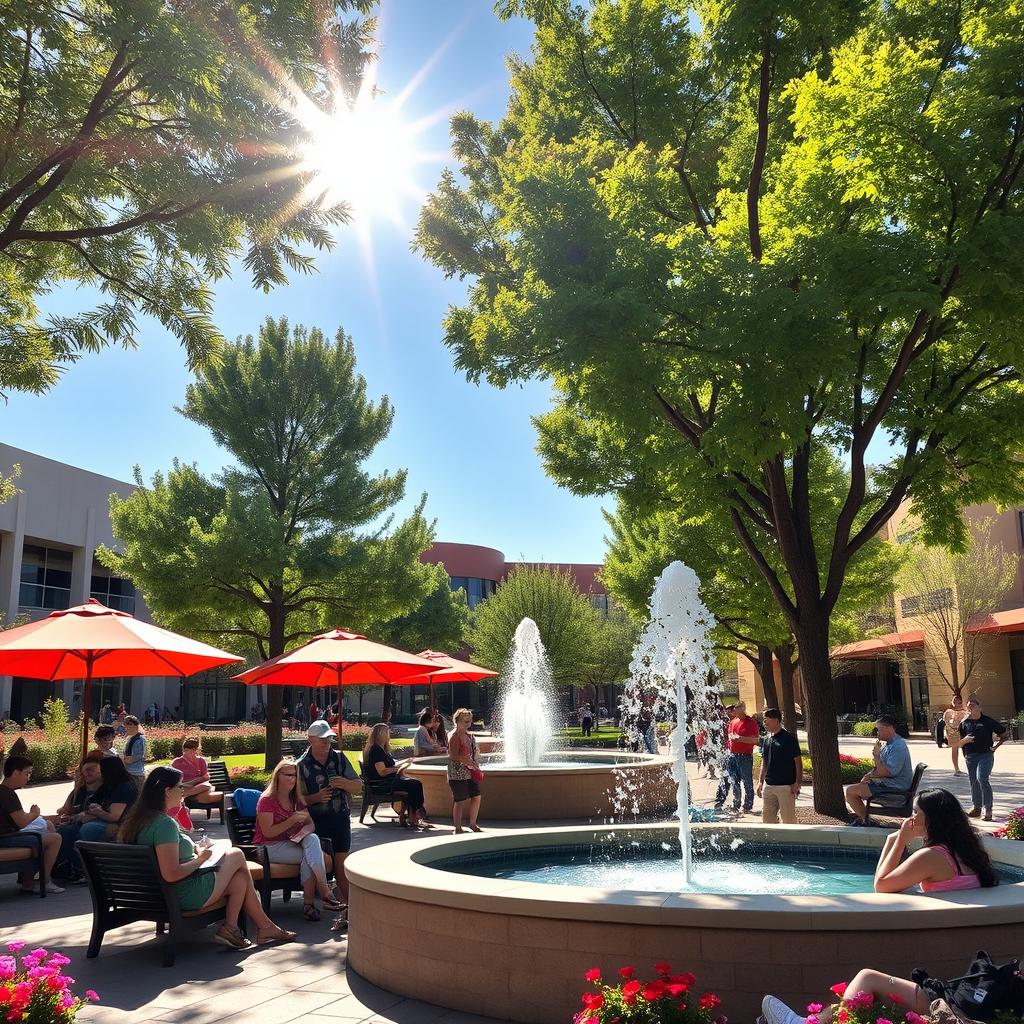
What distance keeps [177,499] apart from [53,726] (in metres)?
6.58

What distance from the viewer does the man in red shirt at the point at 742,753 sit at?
13766 millimetres

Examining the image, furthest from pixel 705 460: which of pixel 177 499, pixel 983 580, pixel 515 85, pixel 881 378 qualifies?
pixel 983 580

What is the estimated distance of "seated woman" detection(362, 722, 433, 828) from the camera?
504 inches

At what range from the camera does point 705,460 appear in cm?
1171

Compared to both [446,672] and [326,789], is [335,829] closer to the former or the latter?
[326,789]

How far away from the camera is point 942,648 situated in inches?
1367

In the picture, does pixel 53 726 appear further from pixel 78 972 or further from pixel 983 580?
pixel 983 580

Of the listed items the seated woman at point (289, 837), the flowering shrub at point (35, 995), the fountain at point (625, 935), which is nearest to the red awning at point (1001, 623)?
the fountain at point (625, 935)

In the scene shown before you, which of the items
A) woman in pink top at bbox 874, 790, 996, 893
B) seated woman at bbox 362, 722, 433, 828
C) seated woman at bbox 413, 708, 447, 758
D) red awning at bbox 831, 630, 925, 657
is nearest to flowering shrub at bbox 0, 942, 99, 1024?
woman in pink top at bbox 874, 790, 996, 893

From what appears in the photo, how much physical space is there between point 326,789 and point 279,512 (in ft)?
43.7

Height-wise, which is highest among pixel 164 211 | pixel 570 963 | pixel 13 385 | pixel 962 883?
pixel 164 211

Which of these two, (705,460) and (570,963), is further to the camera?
(705,460)

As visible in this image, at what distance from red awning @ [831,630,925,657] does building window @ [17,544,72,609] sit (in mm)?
35593

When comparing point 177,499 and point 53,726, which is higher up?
point 177,499
